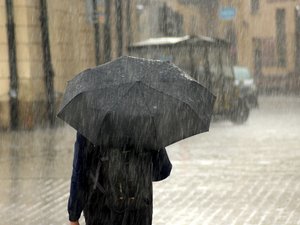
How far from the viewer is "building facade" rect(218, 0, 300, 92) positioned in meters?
50.3

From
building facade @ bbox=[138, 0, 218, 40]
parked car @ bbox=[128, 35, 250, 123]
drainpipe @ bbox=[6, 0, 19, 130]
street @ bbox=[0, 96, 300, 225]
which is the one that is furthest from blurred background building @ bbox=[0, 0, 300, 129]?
street @ bbox=[0, 96, 300, 225]

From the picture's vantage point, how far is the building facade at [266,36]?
50.3 m

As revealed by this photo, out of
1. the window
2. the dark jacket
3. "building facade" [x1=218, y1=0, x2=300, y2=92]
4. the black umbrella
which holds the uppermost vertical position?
the black umbrella

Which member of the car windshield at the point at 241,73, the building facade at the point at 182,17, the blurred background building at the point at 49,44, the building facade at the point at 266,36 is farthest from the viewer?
the building facade at the point at 266,36

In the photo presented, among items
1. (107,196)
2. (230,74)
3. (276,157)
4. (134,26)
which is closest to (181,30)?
(134,26)

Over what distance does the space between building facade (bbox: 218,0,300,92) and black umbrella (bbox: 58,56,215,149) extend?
1782 inches

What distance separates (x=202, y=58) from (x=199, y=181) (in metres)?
12.7

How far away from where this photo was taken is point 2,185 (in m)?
10.6

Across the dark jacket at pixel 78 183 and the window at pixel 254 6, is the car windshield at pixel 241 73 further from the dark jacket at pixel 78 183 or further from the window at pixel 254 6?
the dark jacket at pixel 78 183

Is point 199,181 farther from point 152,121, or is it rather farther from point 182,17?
point 182,17

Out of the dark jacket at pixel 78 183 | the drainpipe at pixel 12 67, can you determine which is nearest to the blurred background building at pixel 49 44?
the drainpipe at pixel 12 67

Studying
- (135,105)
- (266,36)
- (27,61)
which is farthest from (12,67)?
(266,36)

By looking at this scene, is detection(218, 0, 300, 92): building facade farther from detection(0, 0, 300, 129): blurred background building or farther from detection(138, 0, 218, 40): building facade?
detection(0, 0, 300, 129): blurred background building

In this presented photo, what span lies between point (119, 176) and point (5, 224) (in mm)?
4258
